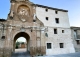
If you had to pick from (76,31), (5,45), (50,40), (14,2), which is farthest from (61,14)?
(5,45)

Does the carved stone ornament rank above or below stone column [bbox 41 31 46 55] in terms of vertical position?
above

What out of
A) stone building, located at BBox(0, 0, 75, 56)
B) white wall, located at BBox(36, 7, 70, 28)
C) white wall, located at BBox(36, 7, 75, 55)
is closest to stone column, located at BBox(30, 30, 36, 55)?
stone building, located at BBox(0, 0, 75, 56)

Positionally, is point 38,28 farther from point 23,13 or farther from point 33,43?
point 23,13

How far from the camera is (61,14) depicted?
60.7 feet

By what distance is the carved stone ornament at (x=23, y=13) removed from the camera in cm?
1488

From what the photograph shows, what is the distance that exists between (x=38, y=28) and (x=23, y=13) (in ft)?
12.7

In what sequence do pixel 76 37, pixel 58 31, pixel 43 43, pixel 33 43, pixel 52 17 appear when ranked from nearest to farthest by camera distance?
pixel 33 43, pixel 43 43, pixel 58 31, pixel 52 17, pixel 76 37

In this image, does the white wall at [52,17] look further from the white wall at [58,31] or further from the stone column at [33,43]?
the stone column at [33,43]

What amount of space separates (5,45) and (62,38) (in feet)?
35.4

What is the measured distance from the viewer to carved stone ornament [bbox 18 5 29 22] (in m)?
14.9

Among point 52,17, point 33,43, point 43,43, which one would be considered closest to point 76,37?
point 52,17

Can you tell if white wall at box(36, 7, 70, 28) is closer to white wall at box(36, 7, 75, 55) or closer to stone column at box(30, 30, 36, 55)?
white wall at box(36, 7, 75, 55)

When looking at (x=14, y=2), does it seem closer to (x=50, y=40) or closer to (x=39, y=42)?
(x=39, y=42)

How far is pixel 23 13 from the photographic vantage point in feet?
50.6
